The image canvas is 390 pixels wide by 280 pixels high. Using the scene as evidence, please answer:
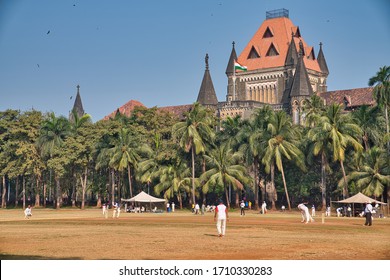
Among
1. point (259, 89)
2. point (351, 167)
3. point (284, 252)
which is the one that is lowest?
point (284, 252)

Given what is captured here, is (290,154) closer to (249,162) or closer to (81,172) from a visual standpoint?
(249,162)

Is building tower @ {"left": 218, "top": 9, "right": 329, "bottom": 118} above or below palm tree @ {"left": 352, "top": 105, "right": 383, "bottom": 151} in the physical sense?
above

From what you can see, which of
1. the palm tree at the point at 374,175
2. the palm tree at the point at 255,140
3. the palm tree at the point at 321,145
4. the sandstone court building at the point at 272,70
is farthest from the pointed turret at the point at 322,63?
the palm tree at the point at 374,175

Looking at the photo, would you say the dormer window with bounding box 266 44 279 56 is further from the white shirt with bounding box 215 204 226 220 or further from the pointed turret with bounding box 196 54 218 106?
the white shirt with bounding box 215 204 226 220

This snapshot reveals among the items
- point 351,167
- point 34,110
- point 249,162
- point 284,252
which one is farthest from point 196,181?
point 284,252

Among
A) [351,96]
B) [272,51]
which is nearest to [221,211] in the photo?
[351,96]

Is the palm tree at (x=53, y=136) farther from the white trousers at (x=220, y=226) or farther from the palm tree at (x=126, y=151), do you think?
the white trousers at (x=220, y=226)

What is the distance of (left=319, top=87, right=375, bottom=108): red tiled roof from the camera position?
124 meters

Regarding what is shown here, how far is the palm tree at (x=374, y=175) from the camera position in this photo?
208ft

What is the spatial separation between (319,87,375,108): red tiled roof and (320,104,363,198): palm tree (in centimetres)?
5392

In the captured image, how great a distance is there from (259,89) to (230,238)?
384ft

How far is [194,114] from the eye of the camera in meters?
75.8

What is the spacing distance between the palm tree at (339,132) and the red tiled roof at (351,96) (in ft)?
177

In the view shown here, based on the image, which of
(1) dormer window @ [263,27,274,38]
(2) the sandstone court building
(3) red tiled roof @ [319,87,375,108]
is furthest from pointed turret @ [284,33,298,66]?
(3) red tiled roof @ [319,87,375,108]
